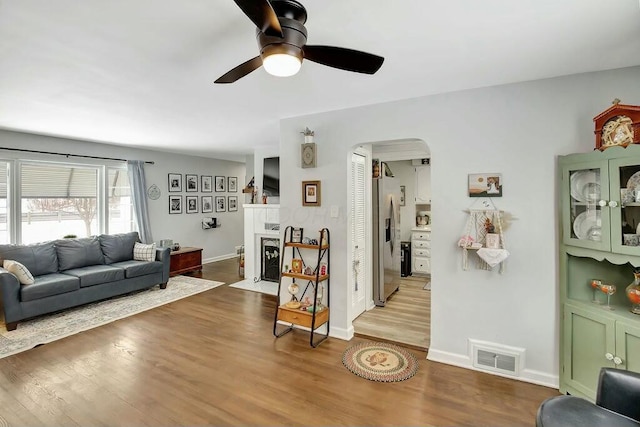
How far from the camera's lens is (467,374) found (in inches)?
100

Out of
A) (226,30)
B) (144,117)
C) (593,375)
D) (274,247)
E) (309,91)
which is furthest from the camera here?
(274,247)

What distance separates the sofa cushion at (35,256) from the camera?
3.79 m

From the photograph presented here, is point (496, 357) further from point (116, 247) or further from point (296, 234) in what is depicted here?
point (116, 247)

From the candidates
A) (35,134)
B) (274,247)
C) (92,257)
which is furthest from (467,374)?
(35,134)

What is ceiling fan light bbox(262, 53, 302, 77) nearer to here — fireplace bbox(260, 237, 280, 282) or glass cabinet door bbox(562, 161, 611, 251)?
glass cabinet door bbox(562, 161, 611, 251)

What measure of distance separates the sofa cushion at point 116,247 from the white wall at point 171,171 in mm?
1169

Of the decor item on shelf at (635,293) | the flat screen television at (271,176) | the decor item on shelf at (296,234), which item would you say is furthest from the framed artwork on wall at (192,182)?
the decor item on shelf at (635,293)

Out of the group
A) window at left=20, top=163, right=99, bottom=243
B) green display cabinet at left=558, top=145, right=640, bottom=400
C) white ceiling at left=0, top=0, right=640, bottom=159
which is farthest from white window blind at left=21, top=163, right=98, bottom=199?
green display cabinet at left=558, top=145, right=640, bottom=400

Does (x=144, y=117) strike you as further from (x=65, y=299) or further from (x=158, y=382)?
(x=158, y=382)

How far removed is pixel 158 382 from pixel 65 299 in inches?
93.7

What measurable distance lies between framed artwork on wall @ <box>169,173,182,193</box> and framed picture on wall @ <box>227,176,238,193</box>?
139cm

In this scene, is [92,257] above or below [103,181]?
below

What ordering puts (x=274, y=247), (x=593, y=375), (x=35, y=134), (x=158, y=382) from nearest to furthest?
(x=593, y=375) → (x=158, y=382) → (x=35, y=134) → (x=274, y=247)

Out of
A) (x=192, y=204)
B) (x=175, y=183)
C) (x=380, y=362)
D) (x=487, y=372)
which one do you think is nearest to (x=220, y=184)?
(x=192, y=204)
